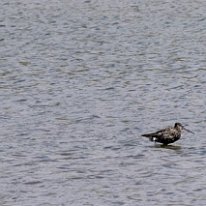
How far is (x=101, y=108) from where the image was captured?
26.7 metres

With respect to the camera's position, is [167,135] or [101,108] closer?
[167,135]

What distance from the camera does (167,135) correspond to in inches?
874

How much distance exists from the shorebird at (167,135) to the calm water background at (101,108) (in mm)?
224

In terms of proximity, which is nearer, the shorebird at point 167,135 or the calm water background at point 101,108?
the calm water background at point 101,108

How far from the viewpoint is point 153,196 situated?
17.7 m

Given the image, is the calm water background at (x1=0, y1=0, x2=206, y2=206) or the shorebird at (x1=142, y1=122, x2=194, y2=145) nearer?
the calm water background at (x1=0, y1=0, x2=206, y2=206)

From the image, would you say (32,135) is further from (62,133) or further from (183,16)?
(183,16)

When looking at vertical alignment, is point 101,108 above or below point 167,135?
below

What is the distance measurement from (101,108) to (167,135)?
4.81 metres

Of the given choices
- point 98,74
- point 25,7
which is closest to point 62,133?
point 98,74

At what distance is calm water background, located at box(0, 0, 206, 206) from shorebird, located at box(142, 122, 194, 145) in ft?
0.74

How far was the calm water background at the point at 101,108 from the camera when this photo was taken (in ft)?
60.6

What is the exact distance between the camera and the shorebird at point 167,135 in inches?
869

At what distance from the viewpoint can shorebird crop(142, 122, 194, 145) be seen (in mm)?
22078
